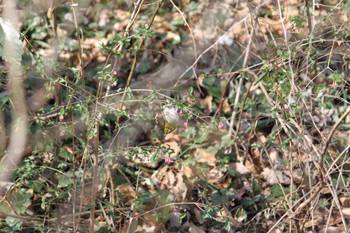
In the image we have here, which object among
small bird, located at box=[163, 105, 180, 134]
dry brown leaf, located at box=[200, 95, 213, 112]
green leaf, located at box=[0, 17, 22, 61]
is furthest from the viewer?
dry brown leaf, located at box=[200, 95, 213, 112]

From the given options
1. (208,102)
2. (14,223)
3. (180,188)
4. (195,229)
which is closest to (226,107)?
(208,102)

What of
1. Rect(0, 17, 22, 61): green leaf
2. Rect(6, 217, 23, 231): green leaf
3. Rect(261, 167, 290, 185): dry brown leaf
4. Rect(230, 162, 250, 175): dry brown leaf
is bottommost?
Rect(261, 167, 290, 185): dry brown leaf

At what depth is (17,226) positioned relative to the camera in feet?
11.6

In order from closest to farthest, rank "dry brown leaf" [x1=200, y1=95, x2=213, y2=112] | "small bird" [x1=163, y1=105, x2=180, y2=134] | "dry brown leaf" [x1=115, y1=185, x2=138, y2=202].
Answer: "small bird" [x1=163, y1=105, x2=180, y2=134]
"dry brown leaf" [x1=115, y1=185, x2=138, y2=202]
"dry brown leaf" [x1=200, y1=95, x2=213, y2=112]

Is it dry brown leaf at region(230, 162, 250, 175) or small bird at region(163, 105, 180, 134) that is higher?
small bird at region(163, 105, 180, 134)

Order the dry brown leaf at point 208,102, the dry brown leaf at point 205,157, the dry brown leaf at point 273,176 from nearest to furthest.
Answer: the dry brown leaf at point 273,176 < the dry brown leaf at point 205,157 < the dry brown leaf at point 208,102

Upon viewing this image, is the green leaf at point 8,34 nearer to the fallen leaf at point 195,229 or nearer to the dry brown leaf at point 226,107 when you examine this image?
the fallen leaf at point 195,229

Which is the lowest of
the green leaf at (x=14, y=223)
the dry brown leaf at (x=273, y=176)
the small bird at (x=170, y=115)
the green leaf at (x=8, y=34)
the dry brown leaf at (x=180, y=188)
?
the dry brown leaf at (x=273, y=176)

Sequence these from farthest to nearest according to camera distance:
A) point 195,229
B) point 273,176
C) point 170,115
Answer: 1. point 273,176
2. point 195,229
3. point 170,115

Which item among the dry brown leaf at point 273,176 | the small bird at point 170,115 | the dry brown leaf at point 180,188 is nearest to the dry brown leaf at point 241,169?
the dry brown leaf at point 273,176

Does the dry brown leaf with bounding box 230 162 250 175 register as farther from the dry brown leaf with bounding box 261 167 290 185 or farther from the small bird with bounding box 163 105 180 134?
the small bird with bounding box 163 105 180 134

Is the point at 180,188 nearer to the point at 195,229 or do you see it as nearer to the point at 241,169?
the point at 195,229

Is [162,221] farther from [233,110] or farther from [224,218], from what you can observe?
[233,110]

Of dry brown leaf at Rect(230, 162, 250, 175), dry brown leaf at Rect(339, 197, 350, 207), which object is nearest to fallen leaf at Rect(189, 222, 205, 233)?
dry brown leaf at Rect(230, 162, 250, 175)
